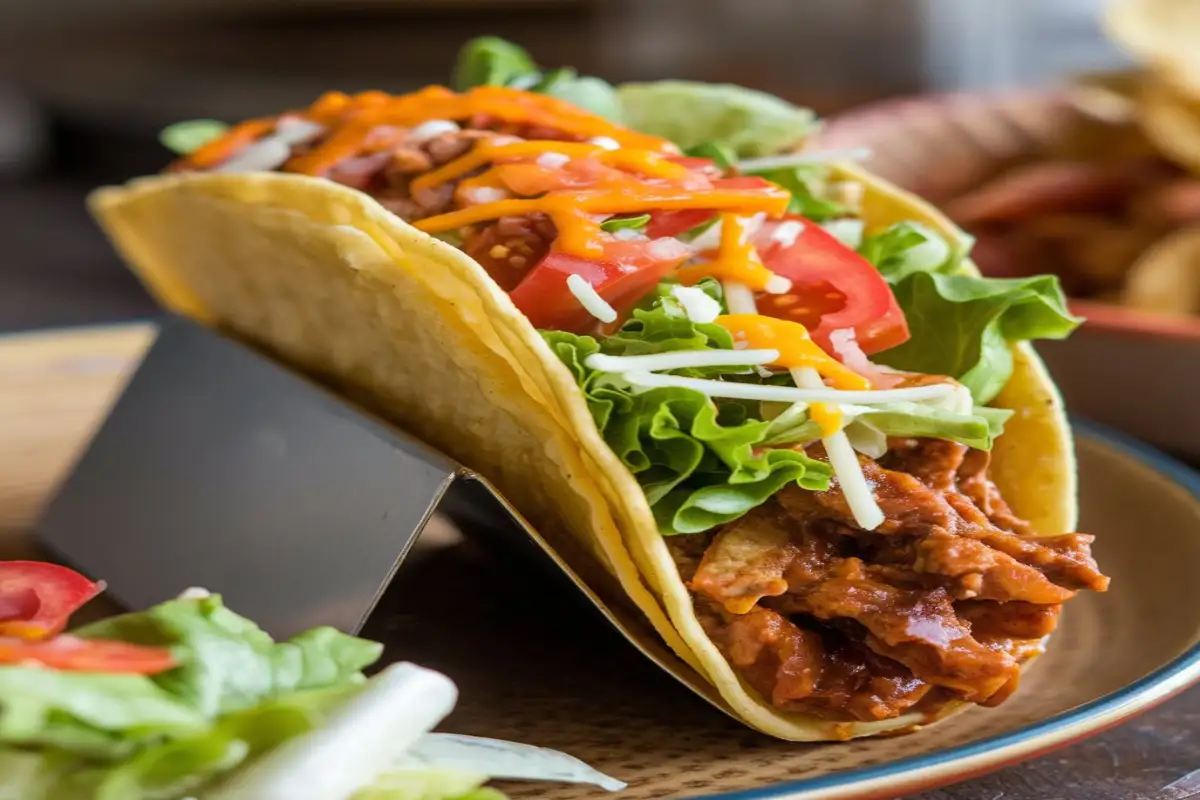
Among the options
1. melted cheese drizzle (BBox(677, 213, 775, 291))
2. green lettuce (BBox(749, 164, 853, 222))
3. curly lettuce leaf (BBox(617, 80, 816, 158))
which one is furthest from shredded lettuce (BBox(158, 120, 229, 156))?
melted cheese drizzle (BBox(677, 213, 775, 291))

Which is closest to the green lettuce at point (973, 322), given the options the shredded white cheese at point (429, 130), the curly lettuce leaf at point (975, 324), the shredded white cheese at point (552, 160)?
the curly lettuce leaf at point (975, 324)

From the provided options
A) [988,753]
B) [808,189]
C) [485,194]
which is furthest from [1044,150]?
[988,753]

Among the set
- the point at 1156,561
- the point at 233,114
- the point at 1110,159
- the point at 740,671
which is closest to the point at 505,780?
the point at 740,671

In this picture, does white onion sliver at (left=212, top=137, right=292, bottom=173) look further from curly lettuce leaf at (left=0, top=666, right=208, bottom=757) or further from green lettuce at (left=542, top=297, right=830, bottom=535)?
curly lettuce leaf at (left=0, top=666, right=208, bottom=757)

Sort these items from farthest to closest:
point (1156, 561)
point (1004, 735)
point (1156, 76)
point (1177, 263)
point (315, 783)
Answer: point (1156, 76) → point (1177, 263) → point (1156, 561) → point (1004, 735) → point (315, 783)

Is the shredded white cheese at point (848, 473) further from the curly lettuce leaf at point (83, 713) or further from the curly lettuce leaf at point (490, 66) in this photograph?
the curly lettuce leaf at point (490, 66)

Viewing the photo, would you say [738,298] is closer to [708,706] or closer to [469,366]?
[469,366]

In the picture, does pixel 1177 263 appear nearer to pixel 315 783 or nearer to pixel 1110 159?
pixel 1110 159
